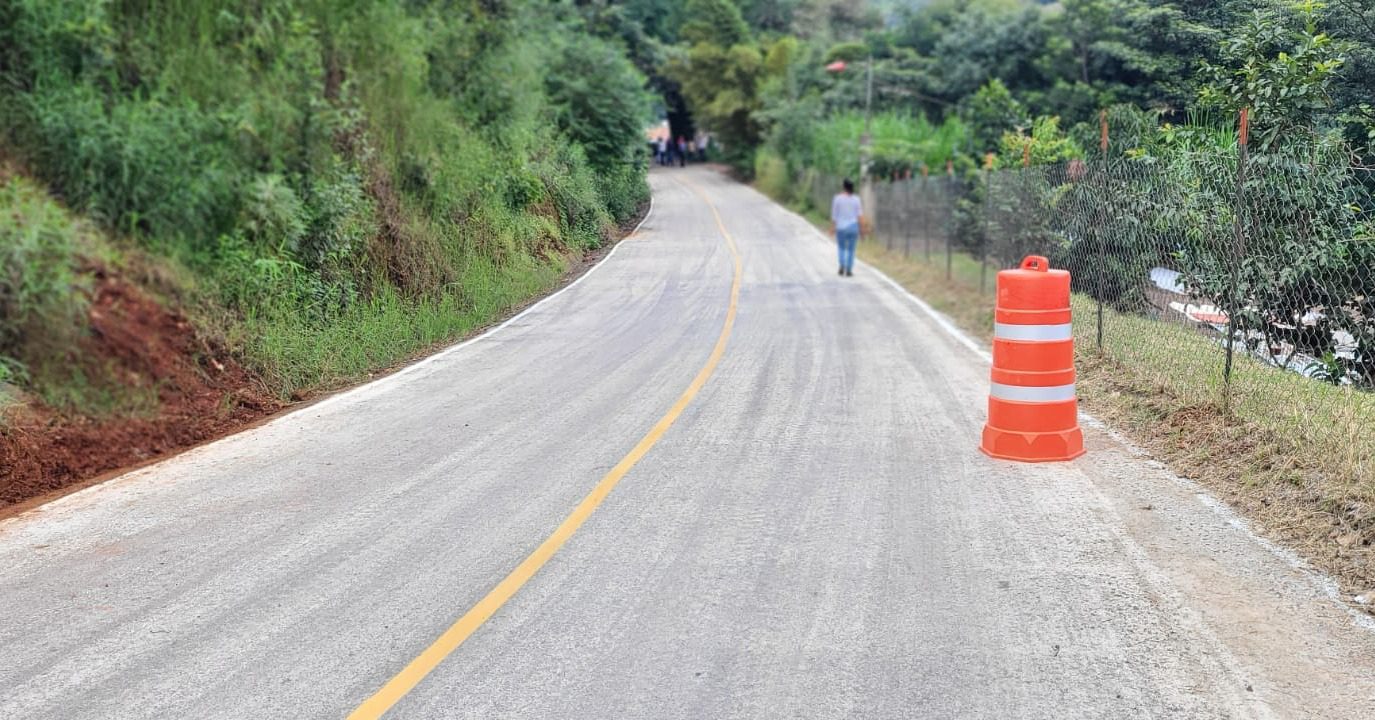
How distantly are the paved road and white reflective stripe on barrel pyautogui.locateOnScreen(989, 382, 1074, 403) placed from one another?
0.47 metres

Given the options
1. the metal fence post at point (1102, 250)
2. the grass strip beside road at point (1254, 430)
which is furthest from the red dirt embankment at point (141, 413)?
the metal fence post at point (1102, 250)

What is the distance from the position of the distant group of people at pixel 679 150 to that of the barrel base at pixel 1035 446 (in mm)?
26104

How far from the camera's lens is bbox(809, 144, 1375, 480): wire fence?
6809mm

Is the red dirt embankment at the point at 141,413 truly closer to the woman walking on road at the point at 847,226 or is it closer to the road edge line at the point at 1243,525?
the road edge line at the point at 1243,525

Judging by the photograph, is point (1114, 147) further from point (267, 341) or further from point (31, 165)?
point (31, 165)

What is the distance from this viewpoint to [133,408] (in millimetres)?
8188

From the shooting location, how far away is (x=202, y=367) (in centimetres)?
930

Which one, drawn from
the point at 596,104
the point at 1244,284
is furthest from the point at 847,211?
the point at 1244,284

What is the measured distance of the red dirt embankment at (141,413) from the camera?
7172 mm

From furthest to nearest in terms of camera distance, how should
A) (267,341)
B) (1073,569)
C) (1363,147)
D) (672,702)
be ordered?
(267,341) → (1363,147) → (1073,569) → (672,702)

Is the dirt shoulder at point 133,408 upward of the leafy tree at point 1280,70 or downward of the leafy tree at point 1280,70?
downward

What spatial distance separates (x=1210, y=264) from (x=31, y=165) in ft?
32.2

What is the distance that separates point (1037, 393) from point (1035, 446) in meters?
0.37

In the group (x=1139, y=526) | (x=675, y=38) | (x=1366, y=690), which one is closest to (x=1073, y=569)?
(x=1139, y=526)
